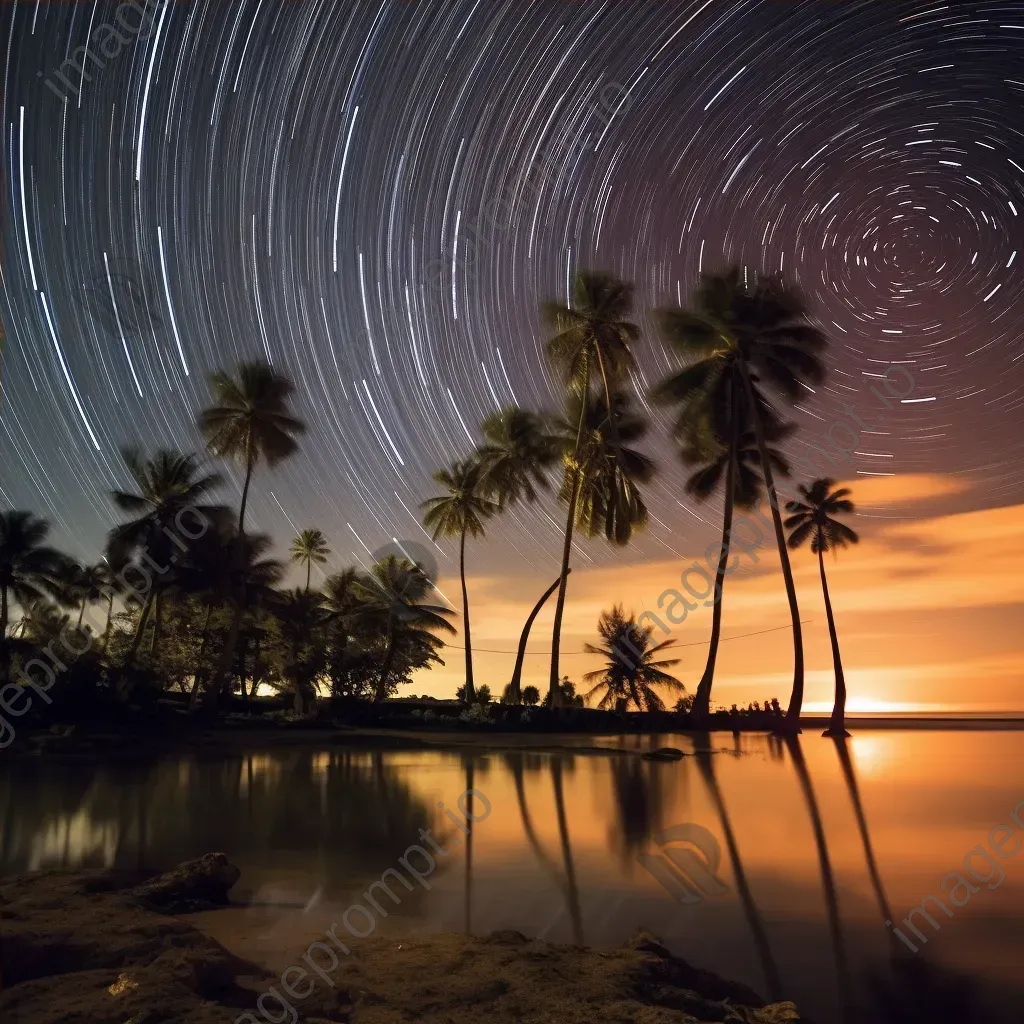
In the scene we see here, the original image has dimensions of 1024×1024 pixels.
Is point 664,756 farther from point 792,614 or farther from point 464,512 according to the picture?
point 464,512

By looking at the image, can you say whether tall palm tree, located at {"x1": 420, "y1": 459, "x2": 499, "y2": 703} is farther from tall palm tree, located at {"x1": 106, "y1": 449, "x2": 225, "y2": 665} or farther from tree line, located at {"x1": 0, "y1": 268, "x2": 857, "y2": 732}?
tall palm tree, located at {"x1": 106, "y1": 449, "x2": 225, "y2": 665}

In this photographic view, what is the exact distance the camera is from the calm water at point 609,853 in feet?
16.6

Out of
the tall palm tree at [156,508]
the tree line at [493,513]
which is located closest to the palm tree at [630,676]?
the tree line at [493,513]

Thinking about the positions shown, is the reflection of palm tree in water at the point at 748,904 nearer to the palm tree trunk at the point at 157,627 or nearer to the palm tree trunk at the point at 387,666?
the palm tree trunk at the point at 387,666

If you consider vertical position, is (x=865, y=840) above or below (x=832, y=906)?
above

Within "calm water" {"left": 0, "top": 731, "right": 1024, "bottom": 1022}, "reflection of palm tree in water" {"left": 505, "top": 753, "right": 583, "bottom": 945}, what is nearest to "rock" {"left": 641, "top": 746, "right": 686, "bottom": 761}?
"calm water" {"left": 0, "top": 731, "right": 1024, "bottom": 1022}

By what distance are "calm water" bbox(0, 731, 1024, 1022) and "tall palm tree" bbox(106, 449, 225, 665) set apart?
22.9 metres

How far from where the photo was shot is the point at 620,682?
4312 centimetres

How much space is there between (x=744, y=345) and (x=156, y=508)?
1181 inches

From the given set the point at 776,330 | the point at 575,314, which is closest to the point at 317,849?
the point at 776,330

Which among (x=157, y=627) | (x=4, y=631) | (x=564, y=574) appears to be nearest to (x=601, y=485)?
(x=564, y=574)

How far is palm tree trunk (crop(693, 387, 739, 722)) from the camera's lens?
3356 centimetres

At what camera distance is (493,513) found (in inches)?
1956

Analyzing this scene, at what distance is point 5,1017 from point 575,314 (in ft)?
127
